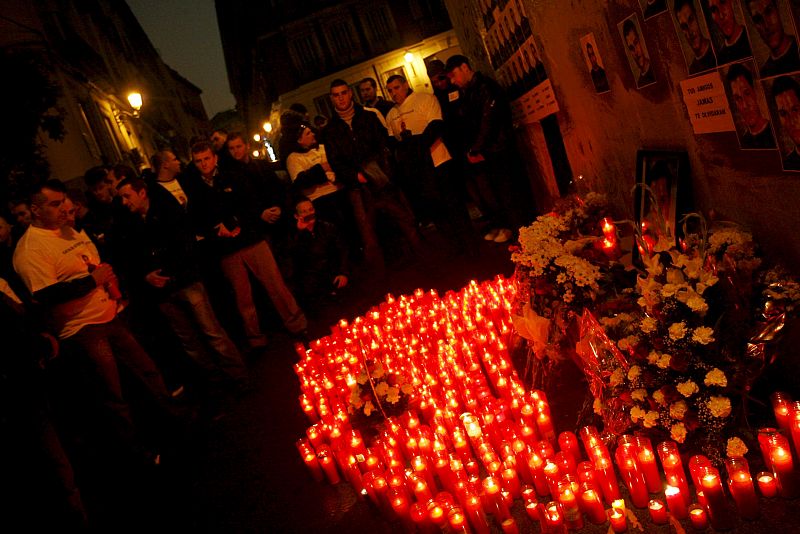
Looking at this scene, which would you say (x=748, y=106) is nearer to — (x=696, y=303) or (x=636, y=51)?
(x=696, y=303)

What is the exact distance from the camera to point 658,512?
268 cm

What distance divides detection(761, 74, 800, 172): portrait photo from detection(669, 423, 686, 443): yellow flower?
121cm

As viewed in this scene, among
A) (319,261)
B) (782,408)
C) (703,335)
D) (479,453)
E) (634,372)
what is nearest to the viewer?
(703,335)

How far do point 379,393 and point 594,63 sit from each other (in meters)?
2.72

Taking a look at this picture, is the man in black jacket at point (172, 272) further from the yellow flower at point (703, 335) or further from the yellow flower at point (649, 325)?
the yellow flower at point (703, 335)

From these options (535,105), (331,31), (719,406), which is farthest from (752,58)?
(331,31)

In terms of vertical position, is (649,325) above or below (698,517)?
above

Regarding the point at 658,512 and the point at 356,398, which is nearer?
the point at 658,512

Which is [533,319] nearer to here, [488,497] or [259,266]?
[488,497]

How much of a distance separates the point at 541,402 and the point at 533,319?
654 mm

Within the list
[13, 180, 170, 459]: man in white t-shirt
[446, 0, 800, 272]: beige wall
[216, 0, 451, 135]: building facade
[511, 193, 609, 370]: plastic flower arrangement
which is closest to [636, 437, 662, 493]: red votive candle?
[511, 193, 609, 370]: plastic flower arrangement

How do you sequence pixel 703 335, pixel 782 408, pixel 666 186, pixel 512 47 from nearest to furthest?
pixel 703 335, pixel 782 408, pixel 666 186, pixel 512 47

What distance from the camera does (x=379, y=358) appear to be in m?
5.16

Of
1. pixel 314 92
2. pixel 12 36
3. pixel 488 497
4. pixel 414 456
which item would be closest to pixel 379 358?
pixel 414 456
